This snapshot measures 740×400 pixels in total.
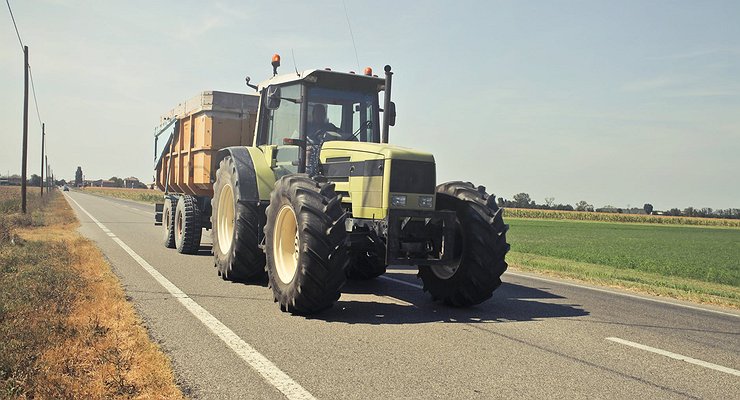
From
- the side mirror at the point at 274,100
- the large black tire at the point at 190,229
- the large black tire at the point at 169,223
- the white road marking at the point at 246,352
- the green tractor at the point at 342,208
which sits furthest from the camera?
the large black tire at the point at 169,223

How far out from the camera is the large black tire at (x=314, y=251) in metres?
6.76

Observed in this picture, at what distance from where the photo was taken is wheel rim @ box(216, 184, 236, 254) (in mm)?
10500

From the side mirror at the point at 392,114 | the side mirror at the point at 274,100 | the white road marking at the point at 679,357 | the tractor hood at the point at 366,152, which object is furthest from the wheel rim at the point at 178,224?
the white road marking at the point at 679,357

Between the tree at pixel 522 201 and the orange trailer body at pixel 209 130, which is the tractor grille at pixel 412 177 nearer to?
the orange trailer body at pixel 209 130

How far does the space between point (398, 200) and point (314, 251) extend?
4.41 feet

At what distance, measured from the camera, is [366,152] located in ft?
26.0

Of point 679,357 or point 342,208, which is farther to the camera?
point 342,208

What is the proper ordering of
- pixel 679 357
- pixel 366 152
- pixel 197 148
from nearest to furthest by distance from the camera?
pixel 679 357 → pixel 366 152 → pixel 197 148

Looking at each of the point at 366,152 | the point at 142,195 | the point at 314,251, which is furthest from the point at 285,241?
the point at 142,195

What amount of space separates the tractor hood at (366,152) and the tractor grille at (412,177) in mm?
65

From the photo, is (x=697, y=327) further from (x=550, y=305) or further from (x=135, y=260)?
(x=135, y=260)

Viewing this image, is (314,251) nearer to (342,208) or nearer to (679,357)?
(342,208)

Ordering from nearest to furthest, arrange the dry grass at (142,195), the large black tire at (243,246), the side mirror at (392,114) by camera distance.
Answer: the side mirror at (392,114) < the large black tire at (243,246) < the dry grass at (142,195)

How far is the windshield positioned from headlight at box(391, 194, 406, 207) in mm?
1948
